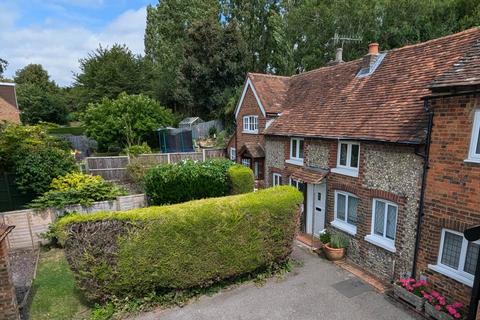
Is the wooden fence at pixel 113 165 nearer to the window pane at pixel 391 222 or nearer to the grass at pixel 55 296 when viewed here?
the grass at pixel 55 296

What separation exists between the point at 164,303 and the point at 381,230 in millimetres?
7320

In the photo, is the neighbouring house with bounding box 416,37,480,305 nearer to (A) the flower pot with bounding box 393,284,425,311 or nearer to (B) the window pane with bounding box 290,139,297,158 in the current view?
(A) the flower pot with bounding box 393,284,425,311

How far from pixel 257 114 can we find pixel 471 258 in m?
12.1

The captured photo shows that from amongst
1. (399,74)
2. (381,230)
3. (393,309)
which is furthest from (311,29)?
(393,309)

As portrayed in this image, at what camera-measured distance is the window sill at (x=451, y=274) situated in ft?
20.9

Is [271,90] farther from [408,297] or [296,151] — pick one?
[408,297]

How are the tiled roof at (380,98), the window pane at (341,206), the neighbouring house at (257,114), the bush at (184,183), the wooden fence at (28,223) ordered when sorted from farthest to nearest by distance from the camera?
1. the neighbouring house at (257,114)
2. the bush at (184,183)
3. the wooden fence at (28,223)
4. the window pane at (341,206)
5. the tiled roof at (380,98)

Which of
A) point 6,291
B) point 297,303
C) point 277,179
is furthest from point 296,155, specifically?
point 6,291

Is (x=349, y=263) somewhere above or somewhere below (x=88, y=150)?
below

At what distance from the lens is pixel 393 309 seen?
23.5 ft

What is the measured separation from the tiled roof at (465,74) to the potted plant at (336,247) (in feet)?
20.2

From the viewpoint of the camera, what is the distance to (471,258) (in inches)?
251

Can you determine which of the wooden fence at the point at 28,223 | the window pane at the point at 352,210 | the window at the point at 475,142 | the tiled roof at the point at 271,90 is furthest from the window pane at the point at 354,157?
the wooden fence at the point at 28,223

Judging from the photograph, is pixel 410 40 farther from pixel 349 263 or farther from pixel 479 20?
pixel 349 263
